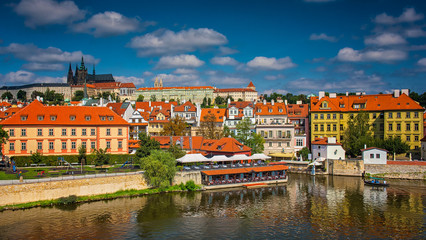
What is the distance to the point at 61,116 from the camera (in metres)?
54.4

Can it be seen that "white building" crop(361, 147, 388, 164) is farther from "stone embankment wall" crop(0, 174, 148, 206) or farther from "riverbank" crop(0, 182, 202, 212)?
"stone embankment wall" crop(0, 174, 148, 206)

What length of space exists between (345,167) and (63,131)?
45.3 metres

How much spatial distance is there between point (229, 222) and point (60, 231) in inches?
578

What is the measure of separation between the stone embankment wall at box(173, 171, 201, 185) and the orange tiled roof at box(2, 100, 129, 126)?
16314 mm

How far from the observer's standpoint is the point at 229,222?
32.0 meters

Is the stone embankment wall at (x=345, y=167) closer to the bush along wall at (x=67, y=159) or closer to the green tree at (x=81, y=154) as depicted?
the bush along wall at (x=67, y=159)

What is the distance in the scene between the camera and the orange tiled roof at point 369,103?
6431 cm

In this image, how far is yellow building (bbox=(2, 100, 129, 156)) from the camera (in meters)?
51.0

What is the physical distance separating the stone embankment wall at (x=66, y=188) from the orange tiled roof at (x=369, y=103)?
41.3 meters

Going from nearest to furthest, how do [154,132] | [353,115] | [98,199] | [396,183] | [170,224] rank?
[170,224]
[98,199]
[396,183]
[353,115]
[154,132]

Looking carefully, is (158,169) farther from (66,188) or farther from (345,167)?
(345,167)

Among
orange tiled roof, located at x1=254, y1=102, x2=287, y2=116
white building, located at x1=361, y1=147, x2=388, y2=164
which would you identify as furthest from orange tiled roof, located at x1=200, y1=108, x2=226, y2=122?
white building, located at x1=361, y1=147, x2=388, y2=164

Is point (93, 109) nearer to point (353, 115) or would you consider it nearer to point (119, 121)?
point (119, 121)

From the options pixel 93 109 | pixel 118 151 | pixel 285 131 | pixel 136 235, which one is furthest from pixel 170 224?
pixel 285 131
